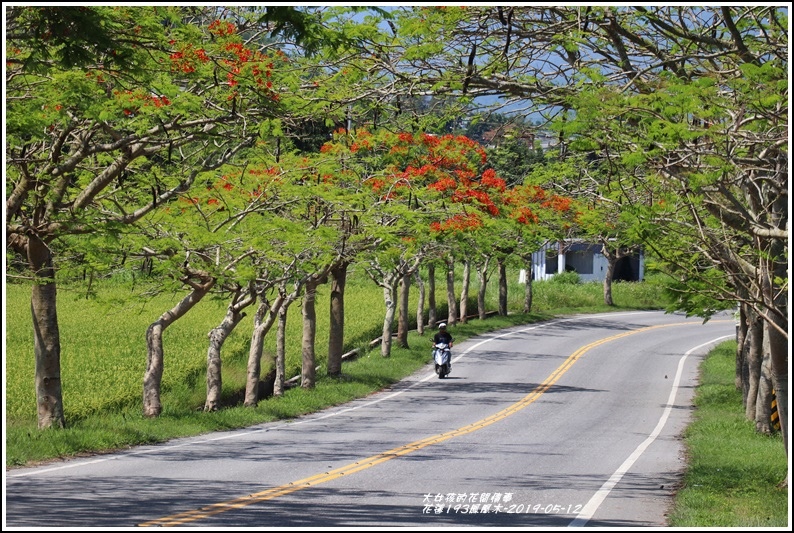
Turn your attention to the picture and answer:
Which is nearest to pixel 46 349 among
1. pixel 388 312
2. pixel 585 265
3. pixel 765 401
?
pixel 765 401

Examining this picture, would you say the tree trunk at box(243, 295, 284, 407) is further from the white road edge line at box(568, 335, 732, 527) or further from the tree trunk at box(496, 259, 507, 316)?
the tree trunk at box(496, 259, 507, 316)

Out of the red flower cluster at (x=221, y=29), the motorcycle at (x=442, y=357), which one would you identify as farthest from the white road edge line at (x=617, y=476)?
the red flower cluster at (x=221, y=29)

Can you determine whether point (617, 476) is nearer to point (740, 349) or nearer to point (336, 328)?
point (740, 349)

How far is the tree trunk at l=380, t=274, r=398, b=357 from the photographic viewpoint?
39094 millimetres

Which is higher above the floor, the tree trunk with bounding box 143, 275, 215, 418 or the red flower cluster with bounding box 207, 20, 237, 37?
the red flower cluster with bounding box 207, 20, 237, 37

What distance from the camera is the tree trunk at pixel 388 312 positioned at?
128 feet

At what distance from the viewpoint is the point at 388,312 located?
39281mm

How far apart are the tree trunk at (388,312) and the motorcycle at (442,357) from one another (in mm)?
3660

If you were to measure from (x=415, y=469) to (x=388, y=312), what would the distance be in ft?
73.6

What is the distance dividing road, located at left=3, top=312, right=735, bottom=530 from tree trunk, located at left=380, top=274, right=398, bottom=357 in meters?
4.30

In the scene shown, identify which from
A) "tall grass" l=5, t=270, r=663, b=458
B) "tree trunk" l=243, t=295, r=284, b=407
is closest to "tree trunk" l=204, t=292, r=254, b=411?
"tall grass" l=5, t=270, r=663, b=458

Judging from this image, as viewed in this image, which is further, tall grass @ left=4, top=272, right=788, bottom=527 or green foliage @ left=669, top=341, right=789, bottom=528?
tall grass @ left=4, top=272, right=788, bottom=527

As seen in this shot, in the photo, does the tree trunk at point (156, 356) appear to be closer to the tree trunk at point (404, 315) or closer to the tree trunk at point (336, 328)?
the tree trunk at point (336, 328)

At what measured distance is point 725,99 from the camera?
1411 cm
